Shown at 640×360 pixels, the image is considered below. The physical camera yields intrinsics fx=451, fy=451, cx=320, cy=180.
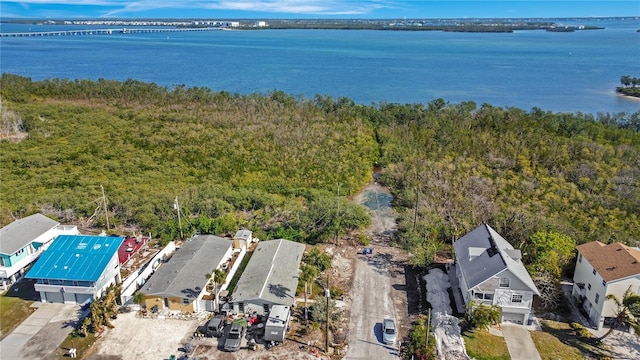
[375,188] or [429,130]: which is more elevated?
[429,130]

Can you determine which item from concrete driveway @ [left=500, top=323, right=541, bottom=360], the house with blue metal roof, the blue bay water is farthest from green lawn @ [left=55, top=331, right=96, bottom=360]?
the blue bay water

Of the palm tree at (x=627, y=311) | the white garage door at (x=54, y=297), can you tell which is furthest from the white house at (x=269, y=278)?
the palm tree at (x=627, y=311)

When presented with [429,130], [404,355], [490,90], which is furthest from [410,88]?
[404,355]

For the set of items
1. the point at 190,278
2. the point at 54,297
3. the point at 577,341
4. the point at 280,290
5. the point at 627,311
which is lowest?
the point at 577,341

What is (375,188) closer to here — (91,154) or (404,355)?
(404,355)

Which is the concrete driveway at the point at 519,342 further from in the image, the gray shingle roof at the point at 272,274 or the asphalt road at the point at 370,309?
the gray shingle roof at the point at 272,274

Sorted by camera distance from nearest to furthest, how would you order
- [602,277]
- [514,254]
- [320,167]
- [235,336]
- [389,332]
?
[235,336] < [389,332] < [602,277] < [514,254] < [320,167]

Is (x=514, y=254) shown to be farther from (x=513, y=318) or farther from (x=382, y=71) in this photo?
(x=382, y=71)

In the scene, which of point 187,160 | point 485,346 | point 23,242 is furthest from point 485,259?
point 187,160
